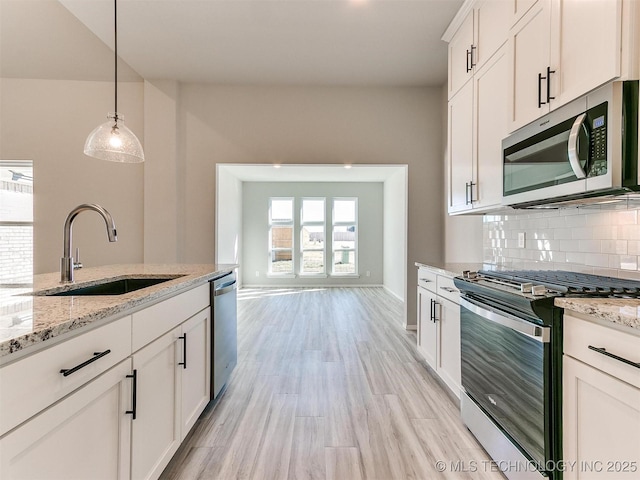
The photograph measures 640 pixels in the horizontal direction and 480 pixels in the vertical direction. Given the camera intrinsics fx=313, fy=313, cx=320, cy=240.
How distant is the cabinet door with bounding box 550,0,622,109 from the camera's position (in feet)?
4.08

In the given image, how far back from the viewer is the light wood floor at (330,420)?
1.62 metres

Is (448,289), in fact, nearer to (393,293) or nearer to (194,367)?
(194,367)

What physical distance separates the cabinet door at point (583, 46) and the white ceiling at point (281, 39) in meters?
1.41

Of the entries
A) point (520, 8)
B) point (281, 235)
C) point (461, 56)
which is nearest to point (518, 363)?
point (520, 8)

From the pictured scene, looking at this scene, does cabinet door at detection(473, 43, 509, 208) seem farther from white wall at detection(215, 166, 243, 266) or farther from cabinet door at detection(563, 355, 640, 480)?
white wall at detection(215, 166, 243, 266)

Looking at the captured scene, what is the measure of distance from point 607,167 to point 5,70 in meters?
5.77

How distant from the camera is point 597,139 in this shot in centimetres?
130

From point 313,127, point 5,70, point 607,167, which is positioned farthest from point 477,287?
point 5,70

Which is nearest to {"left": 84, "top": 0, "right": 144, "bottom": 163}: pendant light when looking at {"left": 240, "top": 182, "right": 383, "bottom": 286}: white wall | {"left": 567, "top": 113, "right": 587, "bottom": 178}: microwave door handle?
{"left": 567, "top": 113, "right": 587, "bottom": 178}: microwave door handle

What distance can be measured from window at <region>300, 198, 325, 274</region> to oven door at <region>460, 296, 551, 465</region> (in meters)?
5.77

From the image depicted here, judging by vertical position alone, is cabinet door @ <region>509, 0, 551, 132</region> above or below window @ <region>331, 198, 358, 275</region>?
above

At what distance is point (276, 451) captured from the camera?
68.4 inches

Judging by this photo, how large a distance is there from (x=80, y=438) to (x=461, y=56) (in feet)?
10.8

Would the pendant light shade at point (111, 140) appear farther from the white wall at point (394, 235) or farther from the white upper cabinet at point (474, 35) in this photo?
the white wall at point (394, 235)
